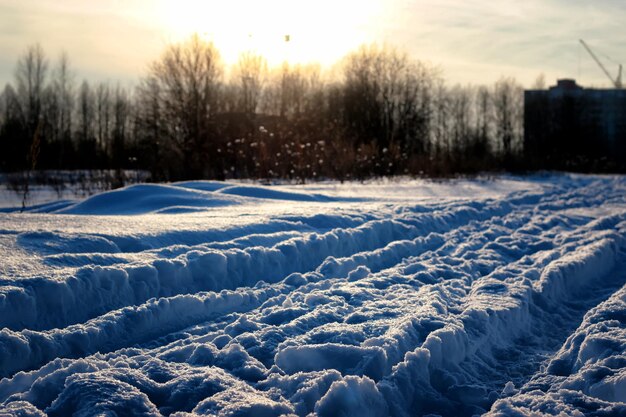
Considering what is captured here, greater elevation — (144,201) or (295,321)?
(144,201)

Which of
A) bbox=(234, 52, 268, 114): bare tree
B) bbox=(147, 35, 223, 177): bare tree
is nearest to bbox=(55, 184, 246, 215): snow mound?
bbox=(147, 35, 223, 177): bare tree

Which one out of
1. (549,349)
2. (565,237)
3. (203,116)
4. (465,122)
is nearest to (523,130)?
(465,122)

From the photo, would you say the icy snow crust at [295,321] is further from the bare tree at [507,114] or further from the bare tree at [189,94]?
the bare tree at [507,114]

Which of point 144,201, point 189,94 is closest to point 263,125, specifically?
point 189,94

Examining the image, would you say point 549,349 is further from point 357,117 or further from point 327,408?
point 357,117

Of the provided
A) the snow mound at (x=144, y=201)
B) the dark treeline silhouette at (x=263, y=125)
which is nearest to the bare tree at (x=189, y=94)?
the dark treeline silhouette at (x=263, y=125)

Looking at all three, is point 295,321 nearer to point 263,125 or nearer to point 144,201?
point 144,201

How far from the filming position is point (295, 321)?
3.95 meters

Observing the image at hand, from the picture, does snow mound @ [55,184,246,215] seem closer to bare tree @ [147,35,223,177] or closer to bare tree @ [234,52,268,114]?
bare tree @ [147,35,223,177]

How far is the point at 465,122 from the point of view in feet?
232

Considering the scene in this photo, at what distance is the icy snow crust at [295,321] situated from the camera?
9.50 feet

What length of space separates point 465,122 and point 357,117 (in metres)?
27.2

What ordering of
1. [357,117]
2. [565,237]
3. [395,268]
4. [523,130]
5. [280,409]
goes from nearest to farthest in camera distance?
[280,409] < [395,268] < [565,237] < [357,117] < [523,130]

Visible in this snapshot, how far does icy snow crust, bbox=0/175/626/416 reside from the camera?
2.89 metres
